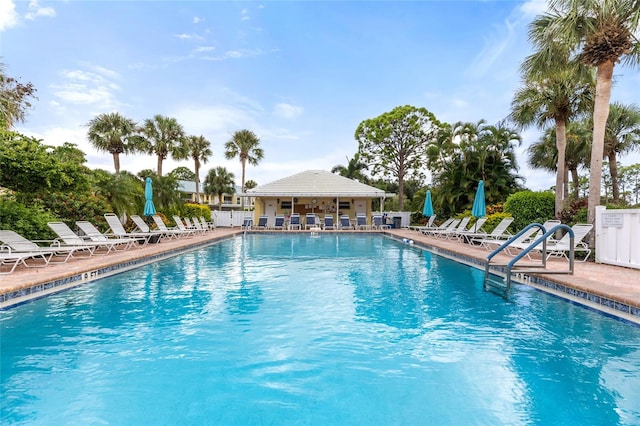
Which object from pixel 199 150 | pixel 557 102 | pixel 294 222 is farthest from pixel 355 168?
pixel 557 102

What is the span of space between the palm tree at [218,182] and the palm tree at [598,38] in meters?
46.1

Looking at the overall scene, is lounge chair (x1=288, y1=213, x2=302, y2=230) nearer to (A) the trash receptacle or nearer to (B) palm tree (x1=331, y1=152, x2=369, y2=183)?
(A) the trash receptacle

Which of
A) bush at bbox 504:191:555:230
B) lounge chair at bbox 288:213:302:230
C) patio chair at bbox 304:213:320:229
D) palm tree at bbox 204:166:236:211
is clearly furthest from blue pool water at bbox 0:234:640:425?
palm tree at bbox 204:166:236:211

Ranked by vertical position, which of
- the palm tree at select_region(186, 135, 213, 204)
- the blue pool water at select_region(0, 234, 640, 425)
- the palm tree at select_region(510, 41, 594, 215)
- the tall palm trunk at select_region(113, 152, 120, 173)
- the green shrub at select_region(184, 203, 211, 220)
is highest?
the palm tree at select_region(186, 135, 213, 204)

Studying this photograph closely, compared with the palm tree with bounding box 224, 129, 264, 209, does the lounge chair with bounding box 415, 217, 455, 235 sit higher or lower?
lower

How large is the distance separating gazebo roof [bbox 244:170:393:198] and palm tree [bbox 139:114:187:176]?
18.8 ft

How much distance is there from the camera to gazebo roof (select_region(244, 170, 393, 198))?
79.6 feet

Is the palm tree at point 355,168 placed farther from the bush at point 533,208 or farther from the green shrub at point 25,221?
the green shrub at point 25,221

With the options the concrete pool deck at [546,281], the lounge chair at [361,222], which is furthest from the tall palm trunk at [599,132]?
the lounge chair at [361,222]

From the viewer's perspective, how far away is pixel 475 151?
2220 cm

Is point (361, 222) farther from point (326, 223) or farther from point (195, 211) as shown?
point (195, 211)

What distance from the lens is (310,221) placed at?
24719 mm

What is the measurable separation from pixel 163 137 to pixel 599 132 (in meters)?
24.0

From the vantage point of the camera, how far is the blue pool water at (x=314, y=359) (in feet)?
9.27
